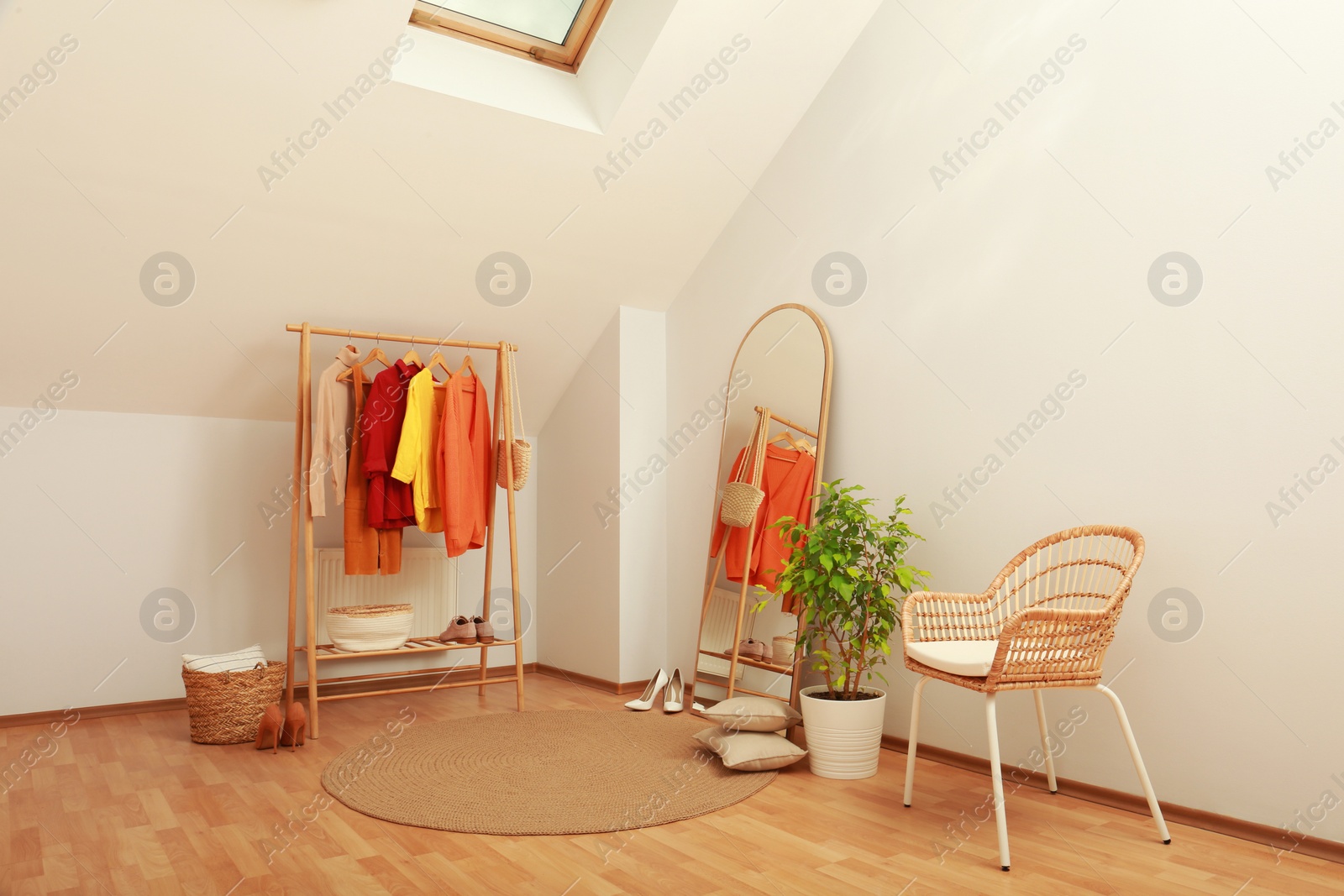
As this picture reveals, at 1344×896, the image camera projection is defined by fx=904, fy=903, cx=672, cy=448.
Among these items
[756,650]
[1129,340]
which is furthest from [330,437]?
[1129,340]

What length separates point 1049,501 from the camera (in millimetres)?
2732

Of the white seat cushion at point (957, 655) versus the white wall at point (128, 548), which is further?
the white wall at point (128, 548)

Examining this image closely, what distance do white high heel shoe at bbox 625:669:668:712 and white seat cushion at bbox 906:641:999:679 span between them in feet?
5.23

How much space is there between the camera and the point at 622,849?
7.28 ft

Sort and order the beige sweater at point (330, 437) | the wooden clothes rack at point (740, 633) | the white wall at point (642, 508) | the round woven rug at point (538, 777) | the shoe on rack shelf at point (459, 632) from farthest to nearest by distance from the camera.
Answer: the white wall at point (642, 508), the shoe on rack shelf at point (459, 632), the beige sweater at point (330, 437), the wooden clothes rack at point (740, 633), the round woven rug at point (538, 777)

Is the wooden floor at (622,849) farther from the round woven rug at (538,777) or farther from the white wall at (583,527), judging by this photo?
the white wall at (583,527)

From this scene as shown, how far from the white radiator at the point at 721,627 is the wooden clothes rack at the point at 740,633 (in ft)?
0.04

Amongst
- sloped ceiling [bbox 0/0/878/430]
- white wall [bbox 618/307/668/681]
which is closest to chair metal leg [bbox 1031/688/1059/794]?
white wall [bbox 618/307/668/681]

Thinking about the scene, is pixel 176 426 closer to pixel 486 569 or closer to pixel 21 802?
pixel 486 569

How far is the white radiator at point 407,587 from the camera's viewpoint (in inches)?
163

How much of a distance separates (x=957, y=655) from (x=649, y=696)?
1.84m

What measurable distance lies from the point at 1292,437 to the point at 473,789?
240cm

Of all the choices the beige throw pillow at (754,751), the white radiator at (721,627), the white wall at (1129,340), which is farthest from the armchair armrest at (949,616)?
the white radiator at (721,627)

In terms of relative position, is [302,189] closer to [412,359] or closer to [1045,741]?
[412,359]
